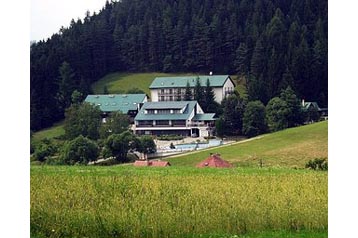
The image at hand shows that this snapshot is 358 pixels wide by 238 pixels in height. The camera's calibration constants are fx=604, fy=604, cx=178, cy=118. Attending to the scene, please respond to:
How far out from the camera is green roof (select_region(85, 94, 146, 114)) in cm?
551

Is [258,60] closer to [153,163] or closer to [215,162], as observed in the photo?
[215,162]

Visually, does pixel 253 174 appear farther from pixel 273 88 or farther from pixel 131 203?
pixel 131 203

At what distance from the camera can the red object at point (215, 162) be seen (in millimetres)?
5633

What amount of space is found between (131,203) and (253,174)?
1295mm

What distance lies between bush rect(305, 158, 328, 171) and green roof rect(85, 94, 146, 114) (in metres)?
1.64

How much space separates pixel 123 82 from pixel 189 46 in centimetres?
71

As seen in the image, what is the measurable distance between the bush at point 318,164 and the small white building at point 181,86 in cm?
97

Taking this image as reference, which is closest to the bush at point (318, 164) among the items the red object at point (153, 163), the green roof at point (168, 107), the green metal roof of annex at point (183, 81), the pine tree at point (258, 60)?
the pine tree at point (258, 60)

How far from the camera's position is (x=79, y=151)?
5.57m

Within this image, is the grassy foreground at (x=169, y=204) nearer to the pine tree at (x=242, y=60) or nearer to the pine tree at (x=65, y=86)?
the pine tree at (x=65, y=86)

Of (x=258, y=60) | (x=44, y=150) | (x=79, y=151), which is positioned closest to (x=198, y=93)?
(x=258, y=60)

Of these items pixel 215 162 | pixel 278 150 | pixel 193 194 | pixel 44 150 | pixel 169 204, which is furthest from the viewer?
pixel 215 162

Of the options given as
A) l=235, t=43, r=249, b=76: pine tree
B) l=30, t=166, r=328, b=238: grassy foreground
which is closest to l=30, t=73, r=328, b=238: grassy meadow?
l=30, t=166, r=328, b=238: grassy foreground
